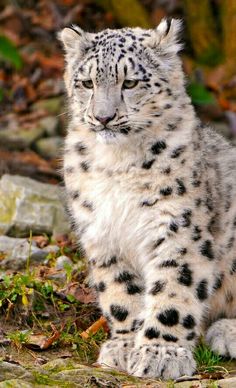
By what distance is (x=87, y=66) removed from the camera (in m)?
7.37

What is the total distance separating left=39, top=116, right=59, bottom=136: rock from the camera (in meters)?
13.4

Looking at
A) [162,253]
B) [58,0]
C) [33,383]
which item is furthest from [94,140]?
[58,0]

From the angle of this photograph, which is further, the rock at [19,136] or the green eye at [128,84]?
the rock at [19,136]

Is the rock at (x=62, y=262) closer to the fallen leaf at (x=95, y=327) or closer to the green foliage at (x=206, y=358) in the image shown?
the fallen leaf at (x=95, y=327)

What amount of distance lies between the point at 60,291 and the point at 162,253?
4.45 ft

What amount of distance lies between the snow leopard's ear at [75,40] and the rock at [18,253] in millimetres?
1851

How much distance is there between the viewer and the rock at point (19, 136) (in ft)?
42.5

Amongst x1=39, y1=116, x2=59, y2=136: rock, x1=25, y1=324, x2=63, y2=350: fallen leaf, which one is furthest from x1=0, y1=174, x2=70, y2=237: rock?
x1=39, y1=116, x2=59, y2=136: rock

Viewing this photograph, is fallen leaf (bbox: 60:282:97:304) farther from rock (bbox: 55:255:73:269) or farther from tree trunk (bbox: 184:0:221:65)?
tree trunk (bbox: 184:0:221:65)

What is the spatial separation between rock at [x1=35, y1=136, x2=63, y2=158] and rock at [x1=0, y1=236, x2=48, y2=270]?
3666mm

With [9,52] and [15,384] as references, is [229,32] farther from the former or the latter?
[15,384]

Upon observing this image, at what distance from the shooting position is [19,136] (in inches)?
520

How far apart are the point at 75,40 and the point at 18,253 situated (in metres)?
2.17

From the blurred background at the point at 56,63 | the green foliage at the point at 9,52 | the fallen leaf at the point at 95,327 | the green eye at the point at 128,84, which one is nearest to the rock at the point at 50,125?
the blurred background at the point at 56,63
